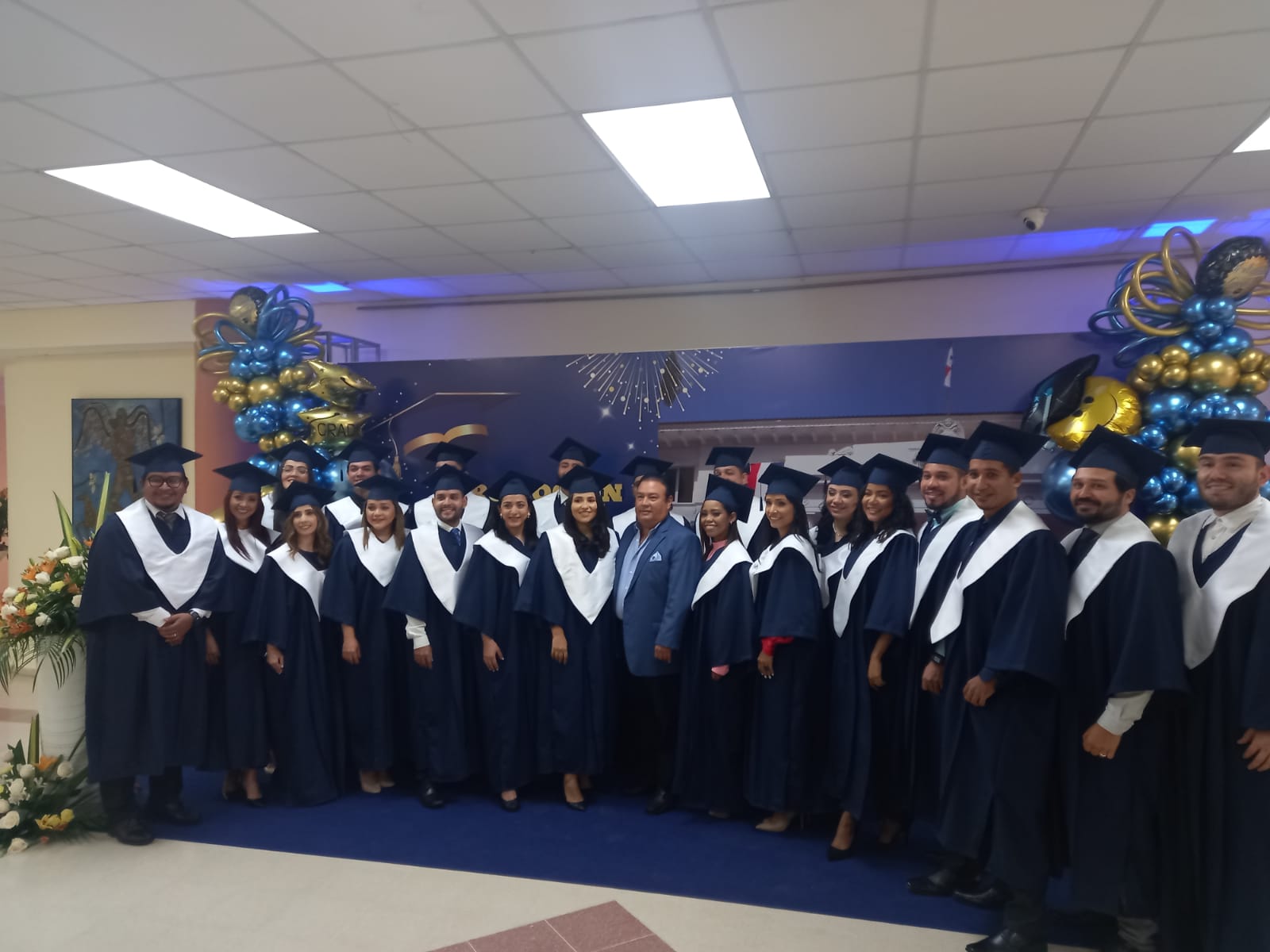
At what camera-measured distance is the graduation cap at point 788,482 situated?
352 centimetres

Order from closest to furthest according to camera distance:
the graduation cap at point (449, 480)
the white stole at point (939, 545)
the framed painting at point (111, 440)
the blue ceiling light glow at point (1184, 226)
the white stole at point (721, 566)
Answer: the white stole at point (939, 545) → the white stole at point (721, 566) → the graduation cap at point (449, 480) → the blue ceiling light glow at point (1184, 226) → the framed painting at point (111, 440)

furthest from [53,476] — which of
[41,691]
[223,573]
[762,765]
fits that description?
[762,765]

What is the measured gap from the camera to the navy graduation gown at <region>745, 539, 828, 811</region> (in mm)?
3395

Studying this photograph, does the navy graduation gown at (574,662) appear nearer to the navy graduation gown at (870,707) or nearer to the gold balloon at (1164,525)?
the navy graduation gown at (870,707)

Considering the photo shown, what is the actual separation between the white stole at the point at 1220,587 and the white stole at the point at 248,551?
3.79 m

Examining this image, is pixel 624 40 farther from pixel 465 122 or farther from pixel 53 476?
pixel 53 476

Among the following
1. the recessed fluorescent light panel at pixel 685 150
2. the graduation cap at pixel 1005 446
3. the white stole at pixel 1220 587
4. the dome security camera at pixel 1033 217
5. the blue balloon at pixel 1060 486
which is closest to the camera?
the white stole at pixel 1220 587

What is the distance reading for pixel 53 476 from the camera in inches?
300

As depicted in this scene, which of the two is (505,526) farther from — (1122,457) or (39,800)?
(1122,457)

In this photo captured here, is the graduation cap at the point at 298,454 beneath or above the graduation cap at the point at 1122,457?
Answer: above

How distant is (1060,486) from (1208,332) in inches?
41.1

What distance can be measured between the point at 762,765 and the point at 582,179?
9.50ft

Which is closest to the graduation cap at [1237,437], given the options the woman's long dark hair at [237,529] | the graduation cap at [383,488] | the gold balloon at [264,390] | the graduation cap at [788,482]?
the graduation cap at [788,482]

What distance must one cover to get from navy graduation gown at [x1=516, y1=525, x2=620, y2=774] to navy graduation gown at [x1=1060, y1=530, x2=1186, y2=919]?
202 cm
